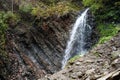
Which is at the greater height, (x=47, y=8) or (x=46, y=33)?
(x=47, y=8)

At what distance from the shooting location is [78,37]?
18.2 metres

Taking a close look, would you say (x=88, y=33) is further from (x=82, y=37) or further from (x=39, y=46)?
(x=39, y=46)

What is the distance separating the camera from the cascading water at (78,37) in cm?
1762

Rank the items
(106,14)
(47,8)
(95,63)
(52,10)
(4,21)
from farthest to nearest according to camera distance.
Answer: (47,8), (52,10), (4,21), (106,14), (95,63)

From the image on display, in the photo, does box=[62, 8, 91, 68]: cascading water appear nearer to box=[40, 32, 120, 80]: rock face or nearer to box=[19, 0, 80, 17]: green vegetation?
box=[19, 0, 80, 17]: green vegetation

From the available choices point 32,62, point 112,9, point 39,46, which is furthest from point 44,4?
point 112,9

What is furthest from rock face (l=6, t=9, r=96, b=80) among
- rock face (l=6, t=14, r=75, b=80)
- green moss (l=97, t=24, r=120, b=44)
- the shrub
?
green moss (l=97, t=24, r=120, b=44)

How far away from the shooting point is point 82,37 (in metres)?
18.0

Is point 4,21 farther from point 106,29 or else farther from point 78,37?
point 106,29

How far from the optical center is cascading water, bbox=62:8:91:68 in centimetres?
1762

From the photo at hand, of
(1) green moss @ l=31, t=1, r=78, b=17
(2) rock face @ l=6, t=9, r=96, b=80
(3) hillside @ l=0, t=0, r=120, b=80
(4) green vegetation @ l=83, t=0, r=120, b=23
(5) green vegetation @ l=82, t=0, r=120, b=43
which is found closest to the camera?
(5) green vegetation @ l=82, t=0, r=120, b=43

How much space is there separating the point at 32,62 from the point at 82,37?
3927mm

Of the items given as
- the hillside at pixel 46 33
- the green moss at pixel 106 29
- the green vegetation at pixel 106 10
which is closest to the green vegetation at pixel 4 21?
the hillside at pixel 46 33

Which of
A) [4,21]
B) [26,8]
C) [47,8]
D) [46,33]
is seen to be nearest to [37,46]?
[46,33]
